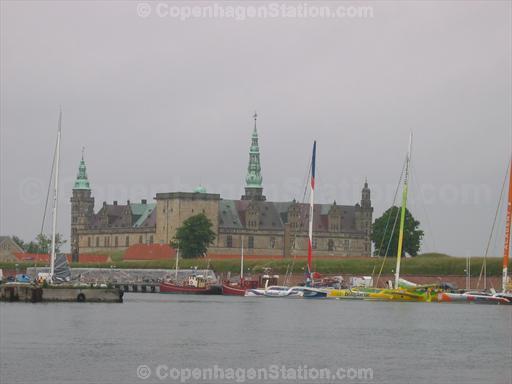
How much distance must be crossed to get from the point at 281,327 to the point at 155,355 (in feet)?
61.7

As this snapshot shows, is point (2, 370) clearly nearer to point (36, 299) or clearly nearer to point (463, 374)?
point (463, 374)

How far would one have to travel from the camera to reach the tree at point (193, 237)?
193 meters

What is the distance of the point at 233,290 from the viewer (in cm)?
13975

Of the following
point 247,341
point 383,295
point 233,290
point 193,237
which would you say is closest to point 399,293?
point 383,295

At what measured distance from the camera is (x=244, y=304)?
112062mm

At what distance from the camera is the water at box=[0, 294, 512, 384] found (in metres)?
58.9

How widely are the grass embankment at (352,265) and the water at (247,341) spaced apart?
4045 centimetres

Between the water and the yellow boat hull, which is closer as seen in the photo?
the water

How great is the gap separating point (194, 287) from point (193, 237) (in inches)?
1951

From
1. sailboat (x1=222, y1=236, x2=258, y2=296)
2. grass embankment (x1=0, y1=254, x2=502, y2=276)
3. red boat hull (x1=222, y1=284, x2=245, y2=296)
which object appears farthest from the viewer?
grass embankment (x1=0, y1=254, x2=502, y2=276)

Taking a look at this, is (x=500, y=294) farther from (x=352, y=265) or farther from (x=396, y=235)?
(x=396, y=235)

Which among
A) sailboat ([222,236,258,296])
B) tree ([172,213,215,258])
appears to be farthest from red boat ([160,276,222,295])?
tree ([172,213,215,258])

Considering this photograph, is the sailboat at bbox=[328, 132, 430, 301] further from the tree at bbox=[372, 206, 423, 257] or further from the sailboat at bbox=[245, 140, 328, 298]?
the tree at bbox=[372, 206, 423, 257]

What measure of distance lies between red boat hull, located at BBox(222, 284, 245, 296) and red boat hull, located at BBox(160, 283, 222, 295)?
158 centimetres
